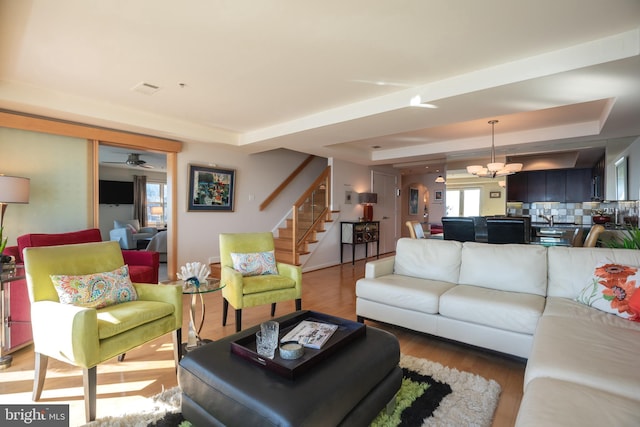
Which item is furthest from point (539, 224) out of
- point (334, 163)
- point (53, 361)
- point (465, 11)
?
point (53, 361)

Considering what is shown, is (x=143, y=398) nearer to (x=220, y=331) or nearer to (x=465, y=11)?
(x=220, y=331)

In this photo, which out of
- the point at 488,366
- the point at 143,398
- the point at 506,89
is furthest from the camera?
the point at 506,89

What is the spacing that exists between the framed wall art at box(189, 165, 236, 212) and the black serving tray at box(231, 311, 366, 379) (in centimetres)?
389

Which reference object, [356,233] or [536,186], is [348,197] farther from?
[536,186]

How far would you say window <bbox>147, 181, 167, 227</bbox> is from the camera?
9.57 meters

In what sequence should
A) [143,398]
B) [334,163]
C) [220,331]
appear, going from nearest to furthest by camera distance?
[143,398], [220,331], [334,163]

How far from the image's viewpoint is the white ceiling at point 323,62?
205 centimetres

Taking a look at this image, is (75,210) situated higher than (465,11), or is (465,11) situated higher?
(465,11)

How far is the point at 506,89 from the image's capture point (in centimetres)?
283

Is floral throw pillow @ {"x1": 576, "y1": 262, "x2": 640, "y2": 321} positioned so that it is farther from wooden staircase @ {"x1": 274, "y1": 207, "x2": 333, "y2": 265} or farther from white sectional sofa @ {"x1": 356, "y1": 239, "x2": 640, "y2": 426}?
wooden staircase @ {"x1": 274, "y1": 207, "x2": 333, "y2": 265}

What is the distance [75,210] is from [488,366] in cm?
485

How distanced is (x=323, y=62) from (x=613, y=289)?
109 inches

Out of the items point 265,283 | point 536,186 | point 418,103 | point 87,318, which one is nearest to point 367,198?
point 536,186

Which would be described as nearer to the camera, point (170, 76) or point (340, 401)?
point (340, 401)
